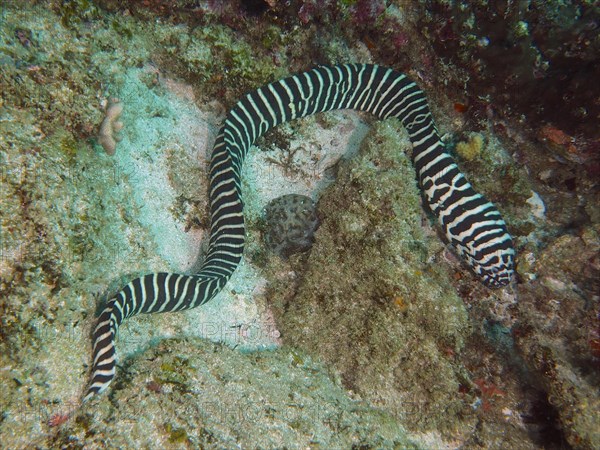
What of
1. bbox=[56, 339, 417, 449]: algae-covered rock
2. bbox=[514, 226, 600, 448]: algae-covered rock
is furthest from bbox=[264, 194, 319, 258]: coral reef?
bbox=[514, 226, 600, 448]: algae-covered rock

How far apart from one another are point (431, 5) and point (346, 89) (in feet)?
5.76

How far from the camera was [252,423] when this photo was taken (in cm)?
378

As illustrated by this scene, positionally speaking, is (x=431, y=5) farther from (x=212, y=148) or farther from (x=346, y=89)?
(x=212, y=148)

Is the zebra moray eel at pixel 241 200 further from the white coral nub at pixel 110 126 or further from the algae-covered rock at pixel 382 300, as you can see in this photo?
the white coral nub at pixel 110 126

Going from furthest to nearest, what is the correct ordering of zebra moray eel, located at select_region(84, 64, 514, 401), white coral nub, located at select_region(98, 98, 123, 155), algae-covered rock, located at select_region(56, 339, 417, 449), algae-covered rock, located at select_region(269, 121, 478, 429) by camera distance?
white coral nub, located at select_region(98, 98, 123, 155) → algae-covered rock, located at select_region(269, 121, 478, 429) → zebra moray eel, located at select_region(84, 64, 514, 401) → algae-covered rock, located at select_region(56, 339, 417, 449)

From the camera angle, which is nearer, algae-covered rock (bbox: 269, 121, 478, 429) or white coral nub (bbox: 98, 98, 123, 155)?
algae-covered rock (bbox: 269, 121, 478, 429)

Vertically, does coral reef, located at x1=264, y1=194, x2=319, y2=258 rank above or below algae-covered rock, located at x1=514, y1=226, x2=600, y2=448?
below

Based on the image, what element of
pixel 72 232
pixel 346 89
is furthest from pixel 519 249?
pixel 72 232

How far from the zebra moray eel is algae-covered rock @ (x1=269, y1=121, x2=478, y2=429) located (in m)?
0.85

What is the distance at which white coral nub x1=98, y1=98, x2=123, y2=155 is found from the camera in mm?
4566

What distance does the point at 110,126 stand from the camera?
15.1ft

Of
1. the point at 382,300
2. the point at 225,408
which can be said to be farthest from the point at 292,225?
the point at 225,408

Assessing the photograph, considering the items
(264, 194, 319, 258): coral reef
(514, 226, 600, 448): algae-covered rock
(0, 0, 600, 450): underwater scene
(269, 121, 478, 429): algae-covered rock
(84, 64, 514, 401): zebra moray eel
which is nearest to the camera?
(0, 0, 600, 450): underwater scene

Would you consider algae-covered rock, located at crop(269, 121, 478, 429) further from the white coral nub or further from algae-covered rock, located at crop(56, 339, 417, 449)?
the white coral nub
